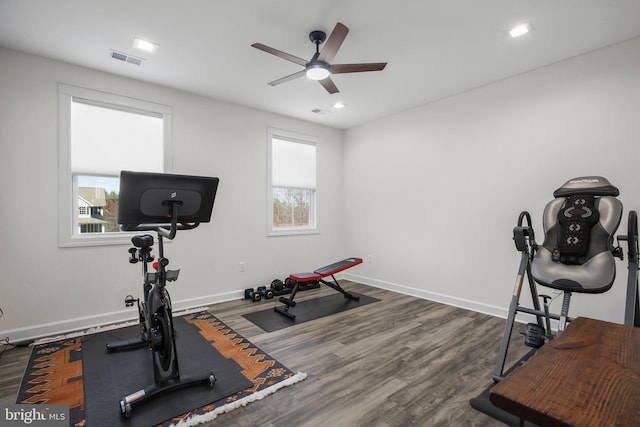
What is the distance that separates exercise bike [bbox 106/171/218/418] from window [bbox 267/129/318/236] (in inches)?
111

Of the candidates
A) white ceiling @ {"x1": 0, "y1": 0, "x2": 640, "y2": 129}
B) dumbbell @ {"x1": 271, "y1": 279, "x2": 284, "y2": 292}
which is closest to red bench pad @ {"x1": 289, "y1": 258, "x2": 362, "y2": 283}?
dumbbell @ {"x1": 271, "y1": 279, "x2": 284, "y2": 292}

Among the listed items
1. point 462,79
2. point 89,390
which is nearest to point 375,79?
point 462,79

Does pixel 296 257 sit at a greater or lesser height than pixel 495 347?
greater

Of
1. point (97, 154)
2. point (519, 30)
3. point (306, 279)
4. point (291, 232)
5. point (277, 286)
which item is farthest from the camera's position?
point (291, 232)

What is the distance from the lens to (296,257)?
17.6 feet

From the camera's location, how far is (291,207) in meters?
5.48

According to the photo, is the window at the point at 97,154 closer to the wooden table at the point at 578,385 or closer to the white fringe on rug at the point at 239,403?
the white fringe on rug at the point at 239,403

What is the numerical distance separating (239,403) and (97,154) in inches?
125

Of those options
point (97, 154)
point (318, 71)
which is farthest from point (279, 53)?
point (97, 154)

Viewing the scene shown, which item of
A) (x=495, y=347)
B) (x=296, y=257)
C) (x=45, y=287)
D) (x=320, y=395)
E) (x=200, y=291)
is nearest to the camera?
(x=320, y=395)

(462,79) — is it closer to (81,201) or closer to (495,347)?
(495,347)

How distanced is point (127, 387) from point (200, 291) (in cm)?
196

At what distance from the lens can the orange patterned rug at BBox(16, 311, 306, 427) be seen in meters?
2.04

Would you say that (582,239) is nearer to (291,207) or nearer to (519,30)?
(519,30)
